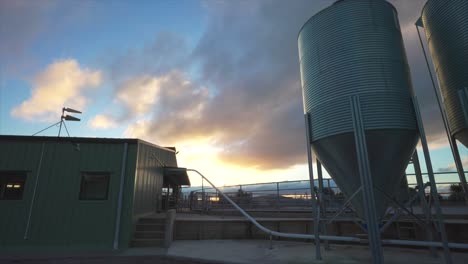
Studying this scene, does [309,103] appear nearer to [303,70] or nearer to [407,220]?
[303,70]

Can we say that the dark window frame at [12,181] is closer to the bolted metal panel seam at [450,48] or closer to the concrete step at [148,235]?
the concrete step at [148,235]

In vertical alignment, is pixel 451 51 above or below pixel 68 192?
above

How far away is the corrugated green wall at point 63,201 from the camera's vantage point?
8211 mm

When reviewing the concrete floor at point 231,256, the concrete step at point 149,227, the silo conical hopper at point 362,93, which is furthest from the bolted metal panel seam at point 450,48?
the concrete step at point 149,227

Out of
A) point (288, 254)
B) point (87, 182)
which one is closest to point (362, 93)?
point (288, 254)

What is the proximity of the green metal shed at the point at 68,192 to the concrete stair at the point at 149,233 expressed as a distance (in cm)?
36

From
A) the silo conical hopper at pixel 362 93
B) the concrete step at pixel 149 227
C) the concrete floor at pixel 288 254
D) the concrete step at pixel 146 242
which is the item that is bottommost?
the concrete floor at pixel 288 254

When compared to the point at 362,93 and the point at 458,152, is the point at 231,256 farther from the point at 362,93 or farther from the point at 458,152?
the point at 458,152

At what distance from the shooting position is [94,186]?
29.6ft

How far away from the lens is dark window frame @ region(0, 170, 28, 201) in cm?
852

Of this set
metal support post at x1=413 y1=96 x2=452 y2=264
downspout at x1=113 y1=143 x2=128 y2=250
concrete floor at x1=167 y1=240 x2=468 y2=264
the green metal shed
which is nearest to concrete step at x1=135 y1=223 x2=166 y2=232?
the green metal shed

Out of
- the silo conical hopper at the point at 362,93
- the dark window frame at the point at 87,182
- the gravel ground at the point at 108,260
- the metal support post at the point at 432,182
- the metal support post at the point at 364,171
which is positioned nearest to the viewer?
the metal support post at the point at 432,182

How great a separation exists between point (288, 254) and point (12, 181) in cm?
1085

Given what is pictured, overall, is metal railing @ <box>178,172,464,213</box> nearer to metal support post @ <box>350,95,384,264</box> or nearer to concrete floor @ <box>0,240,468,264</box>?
concrete floor @ <box>0,240,468,264</box>
